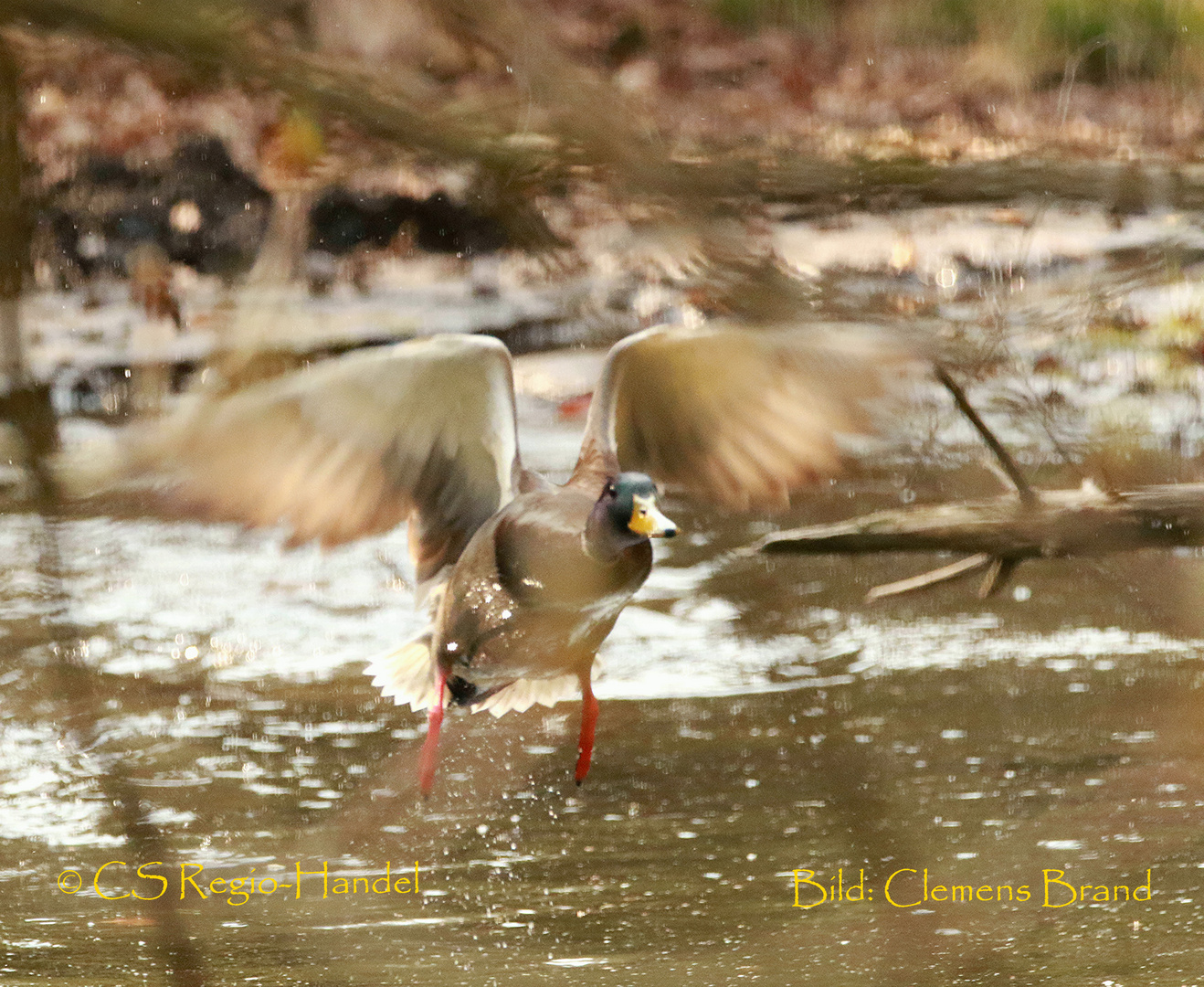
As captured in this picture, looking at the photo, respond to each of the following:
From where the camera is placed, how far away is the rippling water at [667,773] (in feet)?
9.79

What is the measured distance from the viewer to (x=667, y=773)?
3.75m

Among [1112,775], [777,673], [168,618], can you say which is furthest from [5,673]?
[1112,775]

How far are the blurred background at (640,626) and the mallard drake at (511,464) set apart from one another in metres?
0.15

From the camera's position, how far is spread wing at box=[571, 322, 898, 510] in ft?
7.95

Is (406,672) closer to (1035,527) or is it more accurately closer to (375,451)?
(375,451)

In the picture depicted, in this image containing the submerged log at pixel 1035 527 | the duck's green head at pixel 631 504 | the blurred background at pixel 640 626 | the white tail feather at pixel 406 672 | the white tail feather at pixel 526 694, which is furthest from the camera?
the white tail feather at pixel 406 672

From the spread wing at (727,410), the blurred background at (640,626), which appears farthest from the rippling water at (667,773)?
the spread wing at (727,410)

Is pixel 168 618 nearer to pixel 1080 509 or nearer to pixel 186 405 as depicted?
pixel 1080 509

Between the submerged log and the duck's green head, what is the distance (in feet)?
2.65

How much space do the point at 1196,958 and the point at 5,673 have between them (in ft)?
9.56

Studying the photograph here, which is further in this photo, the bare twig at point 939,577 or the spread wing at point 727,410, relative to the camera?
the bare twig at point 939,577

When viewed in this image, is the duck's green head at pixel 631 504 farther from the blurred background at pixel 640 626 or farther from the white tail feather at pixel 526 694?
the white tail feather at pixel 526 694

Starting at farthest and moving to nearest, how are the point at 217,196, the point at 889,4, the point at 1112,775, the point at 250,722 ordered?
the point at 889,4 < the point at 217,196 < the point at 250,722 < the point at 1112,775

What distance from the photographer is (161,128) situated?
853 centimetres
